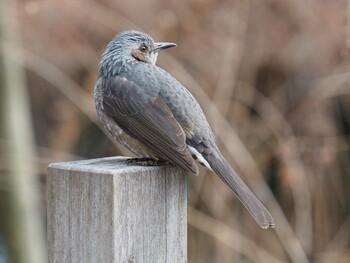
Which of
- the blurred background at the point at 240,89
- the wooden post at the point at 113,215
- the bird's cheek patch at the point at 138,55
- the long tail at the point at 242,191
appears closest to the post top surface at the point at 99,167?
the wooden post at the point at 113,215

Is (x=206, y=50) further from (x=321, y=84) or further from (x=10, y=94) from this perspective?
(x=10, y=94)

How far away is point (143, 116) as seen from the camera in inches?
139

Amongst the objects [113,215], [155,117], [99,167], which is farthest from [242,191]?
[113,215]

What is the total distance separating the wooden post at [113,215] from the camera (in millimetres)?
2398

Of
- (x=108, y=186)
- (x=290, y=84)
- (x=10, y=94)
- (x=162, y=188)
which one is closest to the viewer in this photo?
(x=108, y=186)

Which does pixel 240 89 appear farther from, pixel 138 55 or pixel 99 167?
pixel 99 167

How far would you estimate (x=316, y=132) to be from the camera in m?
7.25

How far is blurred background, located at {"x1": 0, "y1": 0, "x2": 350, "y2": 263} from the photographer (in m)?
6.99

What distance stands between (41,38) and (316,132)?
2.75 m

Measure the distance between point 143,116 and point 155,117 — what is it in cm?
6

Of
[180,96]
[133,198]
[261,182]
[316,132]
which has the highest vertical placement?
[316,132]

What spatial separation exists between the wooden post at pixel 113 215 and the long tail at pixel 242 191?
0.61 metres

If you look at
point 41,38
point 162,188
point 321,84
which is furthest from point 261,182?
point 162,188

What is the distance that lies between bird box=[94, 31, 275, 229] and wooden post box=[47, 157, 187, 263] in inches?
29.9
